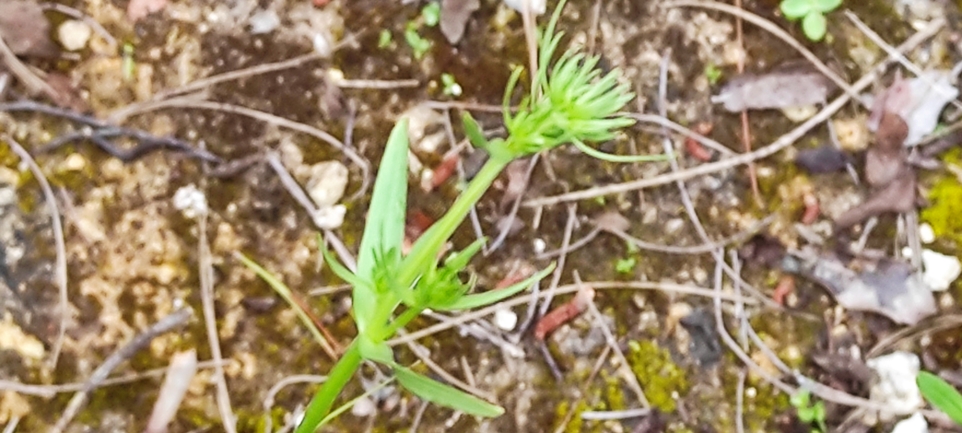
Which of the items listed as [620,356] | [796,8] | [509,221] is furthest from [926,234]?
[509,221]

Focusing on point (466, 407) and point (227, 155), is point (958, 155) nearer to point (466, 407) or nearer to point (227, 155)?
point (466, 407)

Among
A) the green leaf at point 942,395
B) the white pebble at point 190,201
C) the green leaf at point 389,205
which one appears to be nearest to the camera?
the green leaf at point 389,205

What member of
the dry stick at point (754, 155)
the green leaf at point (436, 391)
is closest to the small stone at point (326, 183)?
the dry stick at point (754, 155)

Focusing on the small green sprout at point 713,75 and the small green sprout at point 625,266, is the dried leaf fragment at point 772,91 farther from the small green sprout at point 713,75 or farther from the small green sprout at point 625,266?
the small green sprout at point 625,266

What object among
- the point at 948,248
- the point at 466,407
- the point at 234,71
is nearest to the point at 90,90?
the point at 234,71

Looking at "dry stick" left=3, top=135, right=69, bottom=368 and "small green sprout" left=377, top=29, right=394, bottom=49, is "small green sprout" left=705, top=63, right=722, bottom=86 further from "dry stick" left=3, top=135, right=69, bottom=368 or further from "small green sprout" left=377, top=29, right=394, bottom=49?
"dry stick" left=3, top=135, right=69, bottom=368
